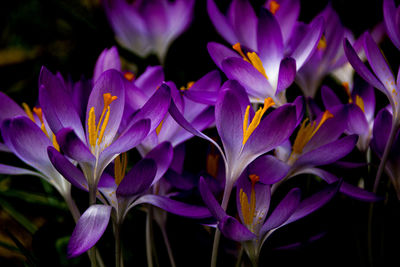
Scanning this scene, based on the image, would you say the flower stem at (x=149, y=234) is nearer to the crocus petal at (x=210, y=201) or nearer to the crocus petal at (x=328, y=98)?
the crocus petal at (x=210, y=201)

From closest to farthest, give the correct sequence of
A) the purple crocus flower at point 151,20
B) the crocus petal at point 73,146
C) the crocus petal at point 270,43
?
1. the crocus petal at point 73,146
2. the crocus petal at point 270,43
3. the purple crocus flower at point 151,20

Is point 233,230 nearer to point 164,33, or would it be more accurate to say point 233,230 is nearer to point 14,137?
point 14,137

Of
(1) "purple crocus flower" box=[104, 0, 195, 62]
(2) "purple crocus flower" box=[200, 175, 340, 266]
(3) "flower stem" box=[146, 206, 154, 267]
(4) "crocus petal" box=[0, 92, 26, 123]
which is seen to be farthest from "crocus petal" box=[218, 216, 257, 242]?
(1) "purple crocus flower" box=[104, 0, 195, 62]

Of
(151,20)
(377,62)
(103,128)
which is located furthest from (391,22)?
(151,20)

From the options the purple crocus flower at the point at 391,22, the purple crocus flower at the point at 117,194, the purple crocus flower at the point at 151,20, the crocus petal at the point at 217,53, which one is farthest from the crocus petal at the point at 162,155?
the purple crocus flower at the point at 151,20

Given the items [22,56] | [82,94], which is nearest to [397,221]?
[82,94]

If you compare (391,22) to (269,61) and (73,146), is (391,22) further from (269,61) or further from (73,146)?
(73,146)

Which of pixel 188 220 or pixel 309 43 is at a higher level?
pixel 309 43
